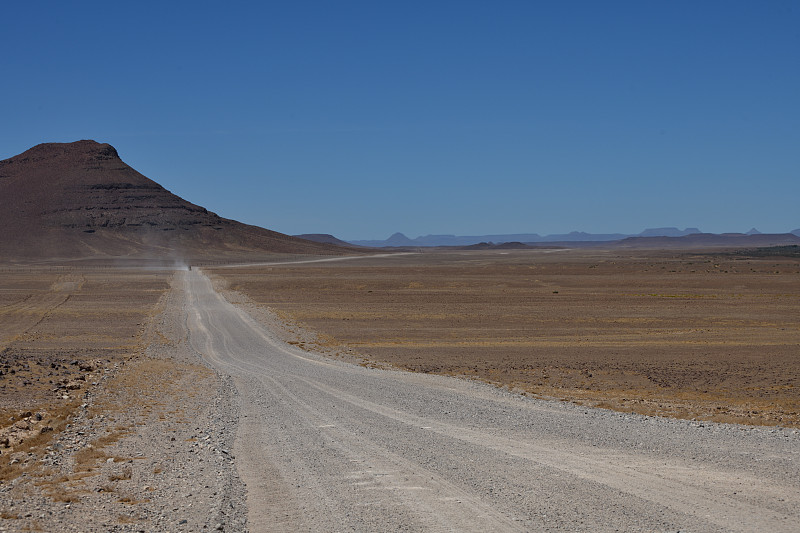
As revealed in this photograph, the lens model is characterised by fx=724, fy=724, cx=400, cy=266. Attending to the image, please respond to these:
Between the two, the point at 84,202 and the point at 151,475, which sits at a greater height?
the point at 84,202

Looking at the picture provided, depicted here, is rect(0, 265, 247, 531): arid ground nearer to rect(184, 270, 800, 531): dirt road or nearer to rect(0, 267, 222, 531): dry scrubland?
rect(0, 267, 222, 531): dry scrubland

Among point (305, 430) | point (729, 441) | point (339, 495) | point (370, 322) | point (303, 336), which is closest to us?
point (339, 495)

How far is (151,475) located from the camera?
9922mm

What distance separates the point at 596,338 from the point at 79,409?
70.1 ft

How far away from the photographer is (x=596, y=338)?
30312 millimetres

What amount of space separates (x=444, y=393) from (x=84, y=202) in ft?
645

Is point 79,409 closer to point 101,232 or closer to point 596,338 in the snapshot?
point 596,338

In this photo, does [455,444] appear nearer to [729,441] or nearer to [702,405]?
[729,441]

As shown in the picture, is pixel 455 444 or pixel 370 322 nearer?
pixel 455 444

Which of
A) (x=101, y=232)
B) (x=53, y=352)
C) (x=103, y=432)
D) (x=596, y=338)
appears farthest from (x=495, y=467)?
(x=101, y=232)

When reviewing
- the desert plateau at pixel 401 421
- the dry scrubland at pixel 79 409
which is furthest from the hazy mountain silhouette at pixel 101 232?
the dry scrubland at pixel 79 409

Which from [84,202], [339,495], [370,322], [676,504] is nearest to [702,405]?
[676,504]

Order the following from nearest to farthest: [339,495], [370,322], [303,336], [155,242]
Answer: [339,495] → [303,336] → [370,322] → [155,242]

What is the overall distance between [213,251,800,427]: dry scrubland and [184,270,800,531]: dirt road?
9.70 ft
